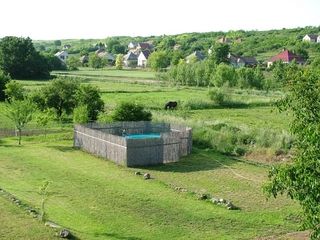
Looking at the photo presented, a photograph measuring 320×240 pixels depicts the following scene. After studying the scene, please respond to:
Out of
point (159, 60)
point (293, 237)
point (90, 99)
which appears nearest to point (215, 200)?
point (293, 237)

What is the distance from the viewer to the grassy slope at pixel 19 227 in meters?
17.2

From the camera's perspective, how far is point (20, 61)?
8638 centimetres

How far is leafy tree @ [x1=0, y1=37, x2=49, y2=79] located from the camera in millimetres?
86062

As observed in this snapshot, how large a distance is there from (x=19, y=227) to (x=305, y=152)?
10.6 m

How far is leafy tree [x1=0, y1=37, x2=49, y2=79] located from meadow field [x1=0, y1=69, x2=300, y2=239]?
167 feet

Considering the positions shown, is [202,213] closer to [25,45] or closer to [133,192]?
[133,192]

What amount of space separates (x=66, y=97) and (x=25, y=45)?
48998 millimetres

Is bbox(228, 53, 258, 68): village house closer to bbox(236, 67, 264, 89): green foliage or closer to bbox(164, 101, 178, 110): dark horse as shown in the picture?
bbox(236, 67, 264, 89): green foliage

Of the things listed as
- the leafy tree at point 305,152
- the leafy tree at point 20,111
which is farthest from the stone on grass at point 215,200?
the leafy tree at point 20,111

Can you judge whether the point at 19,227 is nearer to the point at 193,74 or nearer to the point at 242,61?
the point at 193,74

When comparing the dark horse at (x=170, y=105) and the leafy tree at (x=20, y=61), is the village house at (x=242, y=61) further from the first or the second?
the dark horse at (x=170, y=105)

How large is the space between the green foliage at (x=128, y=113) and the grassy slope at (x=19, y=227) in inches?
740

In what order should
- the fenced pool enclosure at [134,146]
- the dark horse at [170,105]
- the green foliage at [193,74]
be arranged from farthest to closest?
the green foliage at [193,74], the dark horse at [170,105], the fenced pool enclosure at [134,146]

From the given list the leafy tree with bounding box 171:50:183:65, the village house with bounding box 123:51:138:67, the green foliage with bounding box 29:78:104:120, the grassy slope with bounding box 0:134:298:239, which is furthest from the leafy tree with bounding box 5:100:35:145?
the village house with bounding box 123:51:138:67
